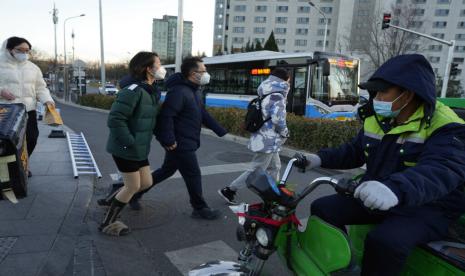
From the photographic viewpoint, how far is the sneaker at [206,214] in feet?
14.1

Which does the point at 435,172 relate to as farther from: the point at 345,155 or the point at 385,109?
the point at 345,155

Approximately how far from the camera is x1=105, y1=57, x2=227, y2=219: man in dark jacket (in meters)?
4.00

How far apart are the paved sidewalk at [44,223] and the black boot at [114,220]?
29cm

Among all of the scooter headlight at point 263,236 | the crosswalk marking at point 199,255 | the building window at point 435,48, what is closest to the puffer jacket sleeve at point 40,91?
the crosswalk marking at point 199,255

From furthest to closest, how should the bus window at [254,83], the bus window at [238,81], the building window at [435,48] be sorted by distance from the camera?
1. the building window at [435,48]
2. the bus window at [238,81]
3. the bus window at [254,83]

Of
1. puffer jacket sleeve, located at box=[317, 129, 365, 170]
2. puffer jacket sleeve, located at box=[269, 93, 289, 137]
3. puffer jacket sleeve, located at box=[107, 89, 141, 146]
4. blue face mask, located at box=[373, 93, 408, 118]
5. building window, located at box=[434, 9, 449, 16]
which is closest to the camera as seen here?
blue face mask, located at box=[373, 93, 408, 118]

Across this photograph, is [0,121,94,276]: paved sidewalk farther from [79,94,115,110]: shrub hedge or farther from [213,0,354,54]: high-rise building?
[213,0,354,54]: high-rise building

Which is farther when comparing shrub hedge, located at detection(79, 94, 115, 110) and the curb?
shrub hedge, located at detection(79, 94, 115, 110)

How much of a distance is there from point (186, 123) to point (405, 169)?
264 cm

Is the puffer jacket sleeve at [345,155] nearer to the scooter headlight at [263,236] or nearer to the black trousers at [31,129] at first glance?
the scooter headlight at [263,236]

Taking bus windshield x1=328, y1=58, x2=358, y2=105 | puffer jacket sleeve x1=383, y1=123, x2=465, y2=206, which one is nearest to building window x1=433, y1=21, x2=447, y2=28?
bus windshield x1=328, y1=58, x2=358, y2=105

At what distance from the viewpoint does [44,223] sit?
390 centimetres

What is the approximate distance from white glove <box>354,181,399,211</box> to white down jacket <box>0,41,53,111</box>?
15.3 ft

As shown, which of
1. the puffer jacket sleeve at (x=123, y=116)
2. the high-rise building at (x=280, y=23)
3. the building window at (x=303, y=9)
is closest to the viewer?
the puffer jacket sleeve at (x=123, y=116)
